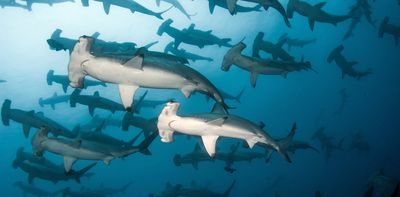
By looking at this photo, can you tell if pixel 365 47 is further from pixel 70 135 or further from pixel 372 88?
pixel 70 135

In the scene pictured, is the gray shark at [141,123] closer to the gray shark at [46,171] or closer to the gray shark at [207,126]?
the gray shark at [46,171]

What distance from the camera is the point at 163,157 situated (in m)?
54.5

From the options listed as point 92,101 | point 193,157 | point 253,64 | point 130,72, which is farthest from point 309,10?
point 130,72

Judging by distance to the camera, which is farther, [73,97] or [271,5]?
[73,97]

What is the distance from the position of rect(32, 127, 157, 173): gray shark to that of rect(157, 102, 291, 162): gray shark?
1629mm

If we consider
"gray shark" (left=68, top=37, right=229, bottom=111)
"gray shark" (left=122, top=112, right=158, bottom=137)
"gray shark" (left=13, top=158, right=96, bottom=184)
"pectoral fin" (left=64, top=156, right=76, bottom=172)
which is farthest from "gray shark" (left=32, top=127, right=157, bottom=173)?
"gray shark" (left=13, top=158, right=96, bottom=184)

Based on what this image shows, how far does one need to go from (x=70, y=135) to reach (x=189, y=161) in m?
4.15

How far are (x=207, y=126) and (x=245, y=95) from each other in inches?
2262

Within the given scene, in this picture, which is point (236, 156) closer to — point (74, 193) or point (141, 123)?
point (141, 123)

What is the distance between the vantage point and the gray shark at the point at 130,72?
444 cm

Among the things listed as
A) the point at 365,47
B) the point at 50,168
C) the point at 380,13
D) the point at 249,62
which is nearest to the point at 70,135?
the point at 50,168

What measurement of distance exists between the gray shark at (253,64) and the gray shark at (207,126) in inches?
77.7

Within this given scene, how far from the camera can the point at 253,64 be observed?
7578 millimetres

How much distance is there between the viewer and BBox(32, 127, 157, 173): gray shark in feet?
21.2
